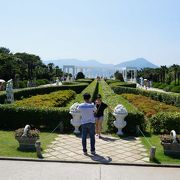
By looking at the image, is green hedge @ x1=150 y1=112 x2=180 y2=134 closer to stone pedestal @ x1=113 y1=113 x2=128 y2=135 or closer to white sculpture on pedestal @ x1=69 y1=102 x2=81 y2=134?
stone pedestal @ x1=113 y1=113 x2=128 y2=135

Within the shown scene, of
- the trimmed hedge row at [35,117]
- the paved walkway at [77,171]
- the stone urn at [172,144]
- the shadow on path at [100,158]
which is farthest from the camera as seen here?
the trimmed hedge row at [35,117]

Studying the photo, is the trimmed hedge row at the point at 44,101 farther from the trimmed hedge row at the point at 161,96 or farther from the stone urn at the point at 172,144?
the stone urn at the point at 172,144

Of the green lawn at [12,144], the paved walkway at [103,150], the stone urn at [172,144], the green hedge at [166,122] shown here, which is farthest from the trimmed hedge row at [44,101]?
the stone urn at [172,144]

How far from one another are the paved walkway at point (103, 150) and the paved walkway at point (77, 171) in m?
0.57

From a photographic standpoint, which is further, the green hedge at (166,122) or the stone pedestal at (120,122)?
the green hedge at (166,122)

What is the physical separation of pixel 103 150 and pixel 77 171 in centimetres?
228

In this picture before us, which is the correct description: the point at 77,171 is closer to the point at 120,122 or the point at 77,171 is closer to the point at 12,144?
the point at 12,144

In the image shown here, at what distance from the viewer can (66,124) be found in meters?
13.6

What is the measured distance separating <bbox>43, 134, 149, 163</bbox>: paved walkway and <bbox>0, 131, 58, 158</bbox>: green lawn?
0.88ft

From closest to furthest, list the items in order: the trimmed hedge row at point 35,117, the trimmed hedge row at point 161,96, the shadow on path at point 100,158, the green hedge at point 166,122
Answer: the shadow on path at point 100,158 → the green hedge at point 166,122 → the trimmed hedge row at point 35,117 → the trimmed hedge row at point 161,96

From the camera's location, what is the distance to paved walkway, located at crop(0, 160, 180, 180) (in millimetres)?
7895

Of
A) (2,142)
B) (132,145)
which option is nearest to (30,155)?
(2,142)

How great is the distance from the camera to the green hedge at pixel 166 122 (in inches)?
514

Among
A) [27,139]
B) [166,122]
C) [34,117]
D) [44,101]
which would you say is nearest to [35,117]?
[34,117]
